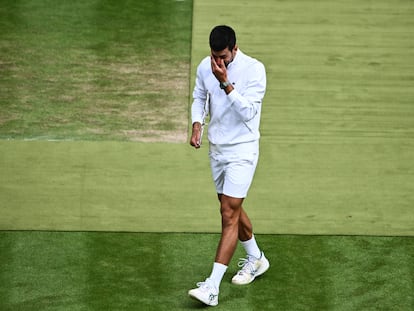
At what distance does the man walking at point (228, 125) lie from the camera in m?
8.48

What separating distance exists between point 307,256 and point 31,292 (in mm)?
2329

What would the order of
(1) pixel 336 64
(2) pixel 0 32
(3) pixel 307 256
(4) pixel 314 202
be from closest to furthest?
1. (3) pixel 307 256
2. (4) pixel 314 202
3. (1) pixel 336 64
4. (2) pixel 0 32

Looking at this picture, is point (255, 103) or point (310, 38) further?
point (310, 38)

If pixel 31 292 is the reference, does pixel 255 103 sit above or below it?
above

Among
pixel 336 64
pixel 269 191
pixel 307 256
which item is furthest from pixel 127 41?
pixel 307 256

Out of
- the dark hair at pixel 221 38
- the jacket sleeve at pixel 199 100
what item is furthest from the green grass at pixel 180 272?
the dark hair at pixel 221 38

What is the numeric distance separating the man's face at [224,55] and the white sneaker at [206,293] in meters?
1.66

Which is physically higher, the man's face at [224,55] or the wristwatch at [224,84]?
the man's face at [224,55]

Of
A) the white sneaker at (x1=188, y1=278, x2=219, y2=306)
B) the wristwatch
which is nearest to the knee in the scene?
the white sneaker at (x1=188, y1=278, x2=219, y2=306)

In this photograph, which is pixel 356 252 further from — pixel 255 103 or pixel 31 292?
pixel 31 292

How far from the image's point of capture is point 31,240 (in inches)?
384

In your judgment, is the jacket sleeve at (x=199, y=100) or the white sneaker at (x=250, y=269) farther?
the white sneaker at (x=250, y=269)

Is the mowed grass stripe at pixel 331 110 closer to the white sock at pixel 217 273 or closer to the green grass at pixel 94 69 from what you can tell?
the green grass at pixel 94 69

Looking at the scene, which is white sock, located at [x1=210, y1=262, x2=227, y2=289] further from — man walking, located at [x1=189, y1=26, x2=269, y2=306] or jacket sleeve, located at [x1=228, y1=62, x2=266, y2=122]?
jacket sleeve, located at [x1=228, y1=62, x2=266, y2=122]
